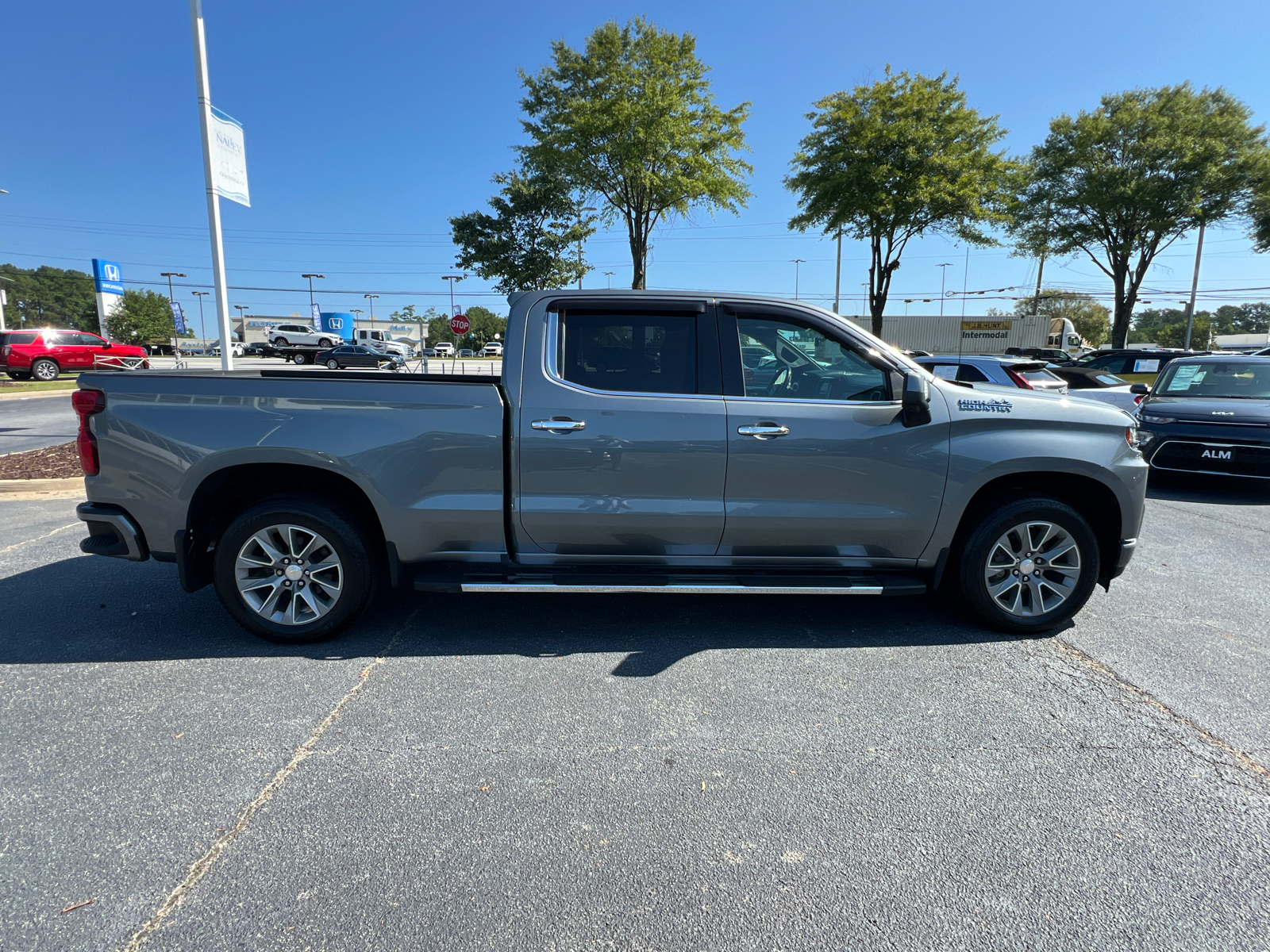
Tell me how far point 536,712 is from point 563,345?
75.8 inches

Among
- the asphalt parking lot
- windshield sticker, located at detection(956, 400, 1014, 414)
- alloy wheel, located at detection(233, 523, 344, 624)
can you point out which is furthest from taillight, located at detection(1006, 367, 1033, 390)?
alloy wheel, located at detection(233, 523, 344, 624)

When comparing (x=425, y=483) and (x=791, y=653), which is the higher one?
(x=425, y=483)

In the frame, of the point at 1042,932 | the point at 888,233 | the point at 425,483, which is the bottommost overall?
the point at 1042,932

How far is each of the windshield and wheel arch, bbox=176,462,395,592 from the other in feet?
33.0

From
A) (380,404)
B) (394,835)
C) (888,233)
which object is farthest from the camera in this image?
(888,233)

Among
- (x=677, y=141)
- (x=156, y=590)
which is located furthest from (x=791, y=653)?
(x=677, y=141)

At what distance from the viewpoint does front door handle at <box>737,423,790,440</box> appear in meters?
3.70

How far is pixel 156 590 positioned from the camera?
4.74m

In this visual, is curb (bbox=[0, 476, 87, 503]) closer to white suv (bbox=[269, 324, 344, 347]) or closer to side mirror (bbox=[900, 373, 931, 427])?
side mirror (bbox=[900, 373, 931, 427])

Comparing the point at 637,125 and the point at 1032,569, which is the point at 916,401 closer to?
the point at 1032,569

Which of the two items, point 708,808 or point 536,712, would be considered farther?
point 536,712

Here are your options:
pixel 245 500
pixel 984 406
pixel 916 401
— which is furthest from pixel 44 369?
pixel 984 406

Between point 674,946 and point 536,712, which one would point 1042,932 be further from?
point 536,712

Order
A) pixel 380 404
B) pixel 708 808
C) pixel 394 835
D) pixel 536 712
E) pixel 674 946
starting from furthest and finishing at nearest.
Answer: pixel 380 404 → pixel 536 712 → pixel 708 808 → pixel 394 835 → pixel 674 946
